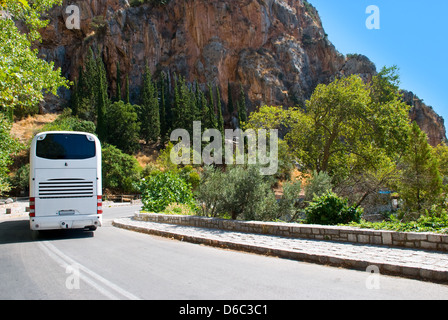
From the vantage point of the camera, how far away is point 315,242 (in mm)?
8109

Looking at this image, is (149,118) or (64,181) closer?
(64,181)

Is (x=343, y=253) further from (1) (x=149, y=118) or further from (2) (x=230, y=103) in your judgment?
(2) (x=230, y=103)

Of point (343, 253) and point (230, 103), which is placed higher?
point (230, 103)

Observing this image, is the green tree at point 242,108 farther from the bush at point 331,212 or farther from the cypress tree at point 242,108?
the bush at point 331,212

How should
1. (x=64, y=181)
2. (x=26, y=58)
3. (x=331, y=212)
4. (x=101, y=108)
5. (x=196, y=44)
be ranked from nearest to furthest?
(x=331, y=212), (x=64, y=181), (x=26, y=58), (x=101, y=108), (x=196, y=44)

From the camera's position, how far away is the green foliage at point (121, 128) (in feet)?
177

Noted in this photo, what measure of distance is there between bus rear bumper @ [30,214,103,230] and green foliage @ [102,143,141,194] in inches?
1235

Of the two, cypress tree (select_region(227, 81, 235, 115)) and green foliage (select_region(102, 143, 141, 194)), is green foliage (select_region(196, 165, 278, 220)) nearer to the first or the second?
green foliage (select_region(102, 143, 141, 194))

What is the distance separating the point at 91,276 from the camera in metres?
5.64

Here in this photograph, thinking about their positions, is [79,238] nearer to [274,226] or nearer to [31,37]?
[274,226]

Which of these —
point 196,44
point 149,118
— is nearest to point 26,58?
point 149,118

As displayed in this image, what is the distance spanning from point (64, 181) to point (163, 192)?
7934mm

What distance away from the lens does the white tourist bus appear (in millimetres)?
9859
